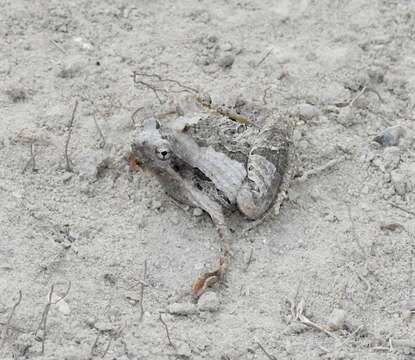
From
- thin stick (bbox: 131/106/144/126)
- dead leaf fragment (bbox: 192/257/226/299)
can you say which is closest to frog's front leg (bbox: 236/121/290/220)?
dead leaf fragment (bbox: 192/257/226/299)

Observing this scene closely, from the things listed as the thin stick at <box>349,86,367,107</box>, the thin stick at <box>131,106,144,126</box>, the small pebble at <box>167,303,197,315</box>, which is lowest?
the small pebble at <box>167,303,197,315</box>

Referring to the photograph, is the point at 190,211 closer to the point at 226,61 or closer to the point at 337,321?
the point at 337,321

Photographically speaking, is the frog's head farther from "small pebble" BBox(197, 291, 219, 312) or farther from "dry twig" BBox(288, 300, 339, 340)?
"dry twig" BBox(288, 300, 339, 340)

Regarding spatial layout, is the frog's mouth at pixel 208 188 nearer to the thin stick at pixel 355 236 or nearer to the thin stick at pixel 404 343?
the thin stick at pixel 355 236

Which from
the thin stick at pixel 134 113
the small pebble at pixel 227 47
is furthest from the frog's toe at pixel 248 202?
the small pebble at pixel 227 47

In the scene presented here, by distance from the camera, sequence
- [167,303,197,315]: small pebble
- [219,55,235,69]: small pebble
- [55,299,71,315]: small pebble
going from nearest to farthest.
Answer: [55,299,71,315]: small pebble
[167,303,197,315]: small pebble
[219,55,235,69]: small pebble

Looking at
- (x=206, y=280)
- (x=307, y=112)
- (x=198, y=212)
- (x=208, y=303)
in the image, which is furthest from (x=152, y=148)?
(x=307, y=112)

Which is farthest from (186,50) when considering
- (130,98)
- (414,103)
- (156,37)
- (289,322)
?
(289,322)
